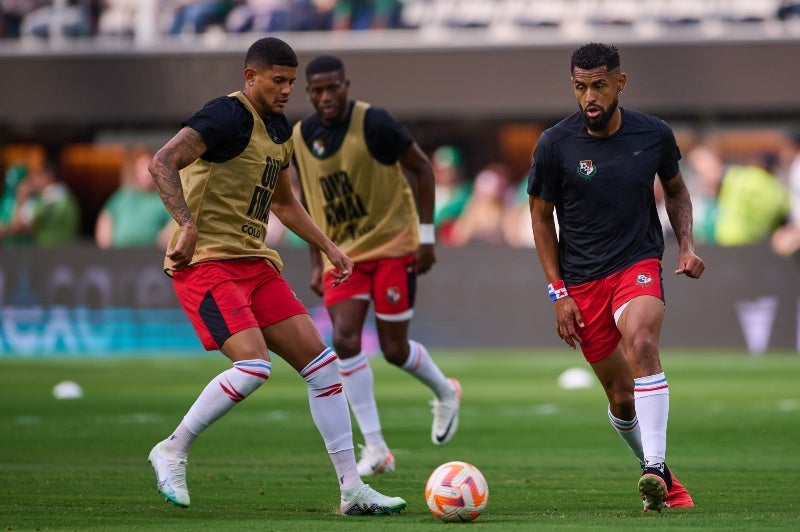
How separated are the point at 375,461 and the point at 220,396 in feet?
8.32

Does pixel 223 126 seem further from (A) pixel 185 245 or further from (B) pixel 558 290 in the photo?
(B) pixel 558 290

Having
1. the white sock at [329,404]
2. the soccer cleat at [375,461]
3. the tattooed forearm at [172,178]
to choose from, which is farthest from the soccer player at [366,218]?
the tattooed forearm at [172,178]

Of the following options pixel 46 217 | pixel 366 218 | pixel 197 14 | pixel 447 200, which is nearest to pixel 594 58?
pixel 366 218

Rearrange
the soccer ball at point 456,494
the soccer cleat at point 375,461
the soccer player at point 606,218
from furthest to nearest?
the soccer cleat at point 375,461 < the soccer player at point 606,218 < the soccer ball at point 456,494

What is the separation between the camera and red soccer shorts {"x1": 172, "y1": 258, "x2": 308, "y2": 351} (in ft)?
28.3

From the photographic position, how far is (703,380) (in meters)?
18.3

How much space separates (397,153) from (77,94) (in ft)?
56.4

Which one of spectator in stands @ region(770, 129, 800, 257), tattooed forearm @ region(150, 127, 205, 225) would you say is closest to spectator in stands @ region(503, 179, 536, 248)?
spectator in stands @ region(770, 129, 800, 257)

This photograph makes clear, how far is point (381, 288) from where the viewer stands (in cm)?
1185

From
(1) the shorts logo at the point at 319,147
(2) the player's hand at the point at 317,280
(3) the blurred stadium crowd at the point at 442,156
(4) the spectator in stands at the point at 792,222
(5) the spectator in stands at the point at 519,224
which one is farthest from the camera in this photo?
(5) the spectator in stands at the point at 519,224

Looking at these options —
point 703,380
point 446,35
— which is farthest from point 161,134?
point 703,380

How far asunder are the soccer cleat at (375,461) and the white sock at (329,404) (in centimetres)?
212

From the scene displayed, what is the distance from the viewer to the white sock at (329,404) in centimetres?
864

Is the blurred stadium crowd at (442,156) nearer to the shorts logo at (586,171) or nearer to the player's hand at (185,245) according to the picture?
the shorts logo at (586,171)
